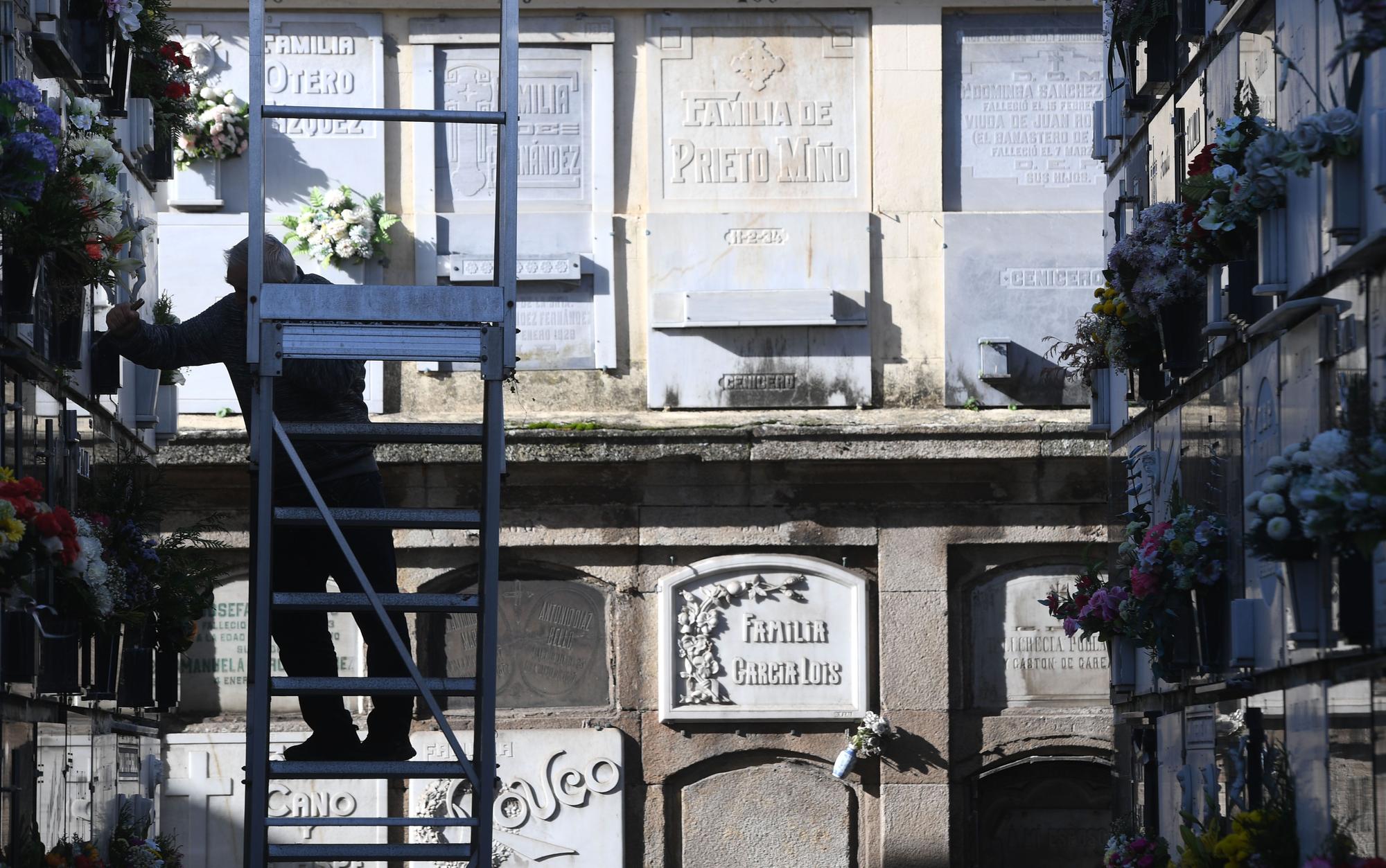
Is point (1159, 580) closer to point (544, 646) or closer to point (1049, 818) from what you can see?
point (1049, 818)

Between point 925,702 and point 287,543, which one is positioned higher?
point 287,543

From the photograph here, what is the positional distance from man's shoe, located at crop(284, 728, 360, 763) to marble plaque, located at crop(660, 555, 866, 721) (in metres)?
5.97

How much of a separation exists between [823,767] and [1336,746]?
7.26 m

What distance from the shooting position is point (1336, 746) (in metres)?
5.64

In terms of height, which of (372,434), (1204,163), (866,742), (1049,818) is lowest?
(1049,818)

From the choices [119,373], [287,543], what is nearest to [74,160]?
[287,543]

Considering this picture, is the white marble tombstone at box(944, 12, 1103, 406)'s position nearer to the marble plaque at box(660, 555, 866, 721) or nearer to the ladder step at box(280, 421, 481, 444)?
the marble plaque at box(660, 555, 866, 721)

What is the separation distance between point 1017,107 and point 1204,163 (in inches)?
261

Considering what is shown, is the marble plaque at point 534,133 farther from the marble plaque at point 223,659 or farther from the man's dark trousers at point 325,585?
the man's dark trousers at point 325,585

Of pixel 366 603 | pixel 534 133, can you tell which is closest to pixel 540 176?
pixel 534 133

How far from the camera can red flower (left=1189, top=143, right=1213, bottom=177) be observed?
6.68 metres

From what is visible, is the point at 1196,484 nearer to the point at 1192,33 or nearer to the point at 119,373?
the point at 1192,33

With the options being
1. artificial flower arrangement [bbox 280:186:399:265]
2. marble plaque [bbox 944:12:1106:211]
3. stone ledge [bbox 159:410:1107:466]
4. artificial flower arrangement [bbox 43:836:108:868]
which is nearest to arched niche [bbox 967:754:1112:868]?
stone ledge [bbox 159:410:1107:466]

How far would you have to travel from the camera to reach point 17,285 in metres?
6.50
